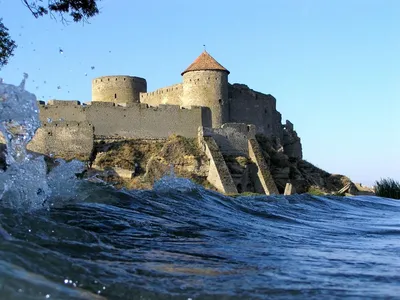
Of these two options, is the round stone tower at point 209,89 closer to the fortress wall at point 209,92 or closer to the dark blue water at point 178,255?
the fortress wall at point 209,92

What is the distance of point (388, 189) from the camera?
19.9m

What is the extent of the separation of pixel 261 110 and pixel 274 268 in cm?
3302

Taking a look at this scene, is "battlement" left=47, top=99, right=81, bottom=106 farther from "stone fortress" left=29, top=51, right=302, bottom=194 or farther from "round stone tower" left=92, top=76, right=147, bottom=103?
"round stone tower" left=92, top=76, right=147, bottom=103

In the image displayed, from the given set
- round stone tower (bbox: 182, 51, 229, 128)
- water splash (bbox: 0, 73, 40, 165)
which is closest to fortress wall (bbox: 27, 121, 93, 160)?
round stone tower (bbox: 182, 51, 229, 128)

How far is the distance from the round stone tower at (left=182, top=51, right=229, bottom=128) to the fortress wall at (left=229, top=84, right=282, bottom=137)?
86 centimetres

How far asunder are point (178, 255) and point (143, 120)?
90.6 feet

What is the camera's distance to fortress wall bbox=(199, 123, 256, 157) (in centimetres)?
3247

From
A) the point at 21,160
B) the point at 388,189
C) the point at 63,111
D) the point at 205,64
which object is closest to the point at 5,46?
the point at 21,160

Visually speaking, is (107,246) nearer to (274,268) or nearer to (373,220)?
(274,268)

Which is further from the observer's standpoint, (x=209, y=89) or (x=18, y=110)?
(x=209, y=89)

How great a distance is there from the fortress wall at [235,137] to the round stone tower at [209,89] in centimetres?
157

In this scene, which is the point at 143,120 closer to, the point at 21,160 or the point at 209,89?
the point at 209,89

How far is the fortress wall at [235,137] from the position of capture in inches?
1278

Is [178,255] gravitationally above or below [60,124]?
below
